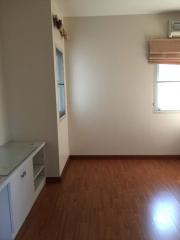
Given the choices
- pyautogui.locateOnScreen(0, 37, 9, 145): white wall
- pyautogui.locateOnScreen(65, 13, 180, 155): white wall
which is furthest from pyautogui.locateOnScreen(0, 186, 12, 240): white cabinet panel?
pyautogui.locateOnScreen(65, 13, 180, 155): white wall

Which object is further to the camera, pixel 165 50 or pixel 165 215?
pixel 165 50

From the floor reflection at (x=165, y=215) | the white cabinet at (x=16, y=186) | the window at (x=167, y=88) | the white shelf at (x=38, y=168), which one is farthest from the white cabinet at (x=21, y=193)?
the window at (x=167, y=88)

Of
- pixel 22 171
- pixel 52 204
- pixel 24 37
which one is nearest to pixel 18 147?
pixel 22 171

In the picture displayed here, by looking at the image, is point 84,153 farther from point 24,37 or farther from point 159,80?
point 24,37

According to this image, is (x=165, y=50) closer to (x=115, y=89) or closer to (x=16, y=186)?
(x=115, y=89)

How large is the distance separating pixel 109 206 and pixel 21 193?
40.3 inches

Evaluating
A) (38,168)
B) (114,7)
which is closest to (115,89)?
(114,7)

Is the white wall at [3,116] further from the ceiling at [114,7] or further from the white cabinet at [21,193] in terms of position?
the ceiling at [114,7]

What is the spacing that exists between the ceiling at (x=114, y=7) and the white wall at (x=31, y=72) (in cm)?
62

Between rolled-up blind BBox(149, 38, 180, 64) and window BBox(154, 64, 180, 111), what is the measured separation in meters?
0.16

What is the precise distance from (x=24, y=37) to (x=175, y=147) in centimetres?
321

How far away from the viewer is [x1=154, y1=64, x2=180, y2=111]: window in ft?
13.4

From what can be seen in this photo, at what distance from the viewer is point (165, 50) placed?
3916mm

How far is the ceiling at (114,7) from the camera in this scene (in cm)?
338
